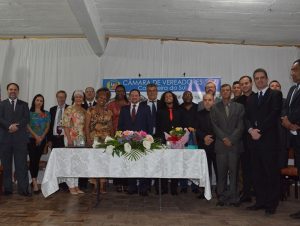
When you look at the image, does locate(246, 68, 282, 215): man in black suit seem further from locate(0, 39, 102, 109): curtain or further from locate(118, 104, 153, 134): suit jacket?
locate(0, 39, 102, 109): curtain

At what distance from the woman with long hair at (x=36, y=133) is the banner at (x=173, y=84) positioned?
6.60 ft

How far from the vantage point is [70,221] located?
3426mm

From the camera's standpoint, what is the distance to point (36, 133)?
18.0 ft

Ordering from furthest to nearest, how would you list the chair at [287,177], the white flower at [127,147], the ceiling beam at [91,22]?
the ceiling beam at [91,22] < the chair at [287,177] < the white flower at [127,147]

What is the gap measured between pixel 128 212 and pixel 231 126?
5.40ft

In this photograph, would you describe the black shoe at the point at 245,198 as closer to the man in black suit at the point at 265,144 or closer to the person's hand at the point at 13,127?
the man in black suit at the point at 265,144

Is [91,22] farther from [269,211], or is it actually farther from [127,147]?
[269,211]

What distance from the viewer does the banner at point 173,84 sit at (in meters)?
7.15

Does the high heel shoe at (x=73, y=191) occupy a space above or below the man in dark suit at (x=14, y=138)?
below

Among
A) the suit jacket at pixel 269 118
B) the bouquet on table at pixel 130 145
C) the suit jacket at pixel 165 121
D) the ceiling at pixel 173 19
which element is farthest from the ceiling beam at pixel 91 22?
the suit jacket at pixel 269 118

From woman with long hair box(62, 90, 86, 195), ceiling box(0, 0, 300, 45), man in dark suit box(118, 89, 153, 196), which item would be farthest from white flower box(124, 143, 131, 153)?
ceiling box(0, 0, 300, 45)

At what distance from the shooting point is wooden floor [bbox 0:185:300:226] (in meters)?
3.45

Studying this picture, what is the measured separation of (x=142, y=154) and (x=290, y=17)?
403 cm

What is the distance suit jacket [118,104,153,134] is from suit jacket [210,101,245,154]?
1.09 metres
